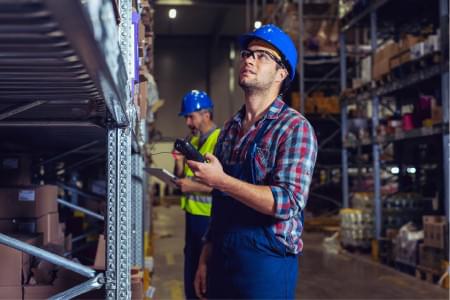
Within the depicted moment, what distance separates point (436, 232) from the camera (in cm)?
679

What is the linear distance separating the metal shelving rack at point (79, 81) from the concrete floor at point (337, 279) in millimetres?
3946

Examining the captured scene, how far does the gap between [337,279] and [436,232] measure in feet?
4.59

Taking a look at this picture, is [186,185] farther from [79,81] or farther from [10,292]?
[79,81]

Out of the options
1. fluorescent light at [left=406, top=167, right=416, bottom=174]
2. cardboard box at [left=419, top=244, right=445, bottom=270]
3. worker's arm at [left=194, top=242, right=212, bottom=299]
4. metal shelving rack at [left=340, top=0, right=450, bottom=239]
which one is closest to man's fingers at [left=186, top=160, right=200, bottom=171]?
worker's arm at [left=194, top=242, right=212, bottom=299]

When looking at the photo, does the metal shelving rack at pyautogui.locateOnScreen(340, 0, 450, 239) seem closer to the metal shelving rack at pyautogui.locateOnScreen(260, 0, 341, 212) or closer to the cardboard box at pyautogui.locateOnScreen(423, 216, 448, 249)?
the cardboard box at pyautogui.locateOnScreen(423, 216, 448, 249)

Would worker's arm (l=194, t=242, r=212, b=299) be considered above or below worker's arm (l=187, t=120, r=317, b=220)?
below

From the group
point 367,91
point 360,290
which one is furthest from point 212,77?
point 360,290

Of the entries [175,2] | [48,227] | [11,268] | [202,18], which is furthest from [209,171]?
[202,18]

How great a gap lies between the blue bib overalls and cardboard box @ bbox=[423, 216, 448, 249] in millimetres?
Result: 4827

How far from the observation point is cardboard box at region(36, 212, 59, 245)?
362cm

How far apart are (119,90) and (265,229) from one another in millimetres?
1057

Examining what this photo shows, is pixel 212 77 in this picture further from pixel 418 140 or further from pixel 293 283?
pixel 293 283

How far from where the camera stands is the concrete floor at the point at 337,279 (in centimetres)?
632

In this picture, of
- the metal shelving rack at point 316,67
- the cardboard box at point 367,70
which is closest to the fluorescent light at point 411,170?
the cardboard box at point 367,70
